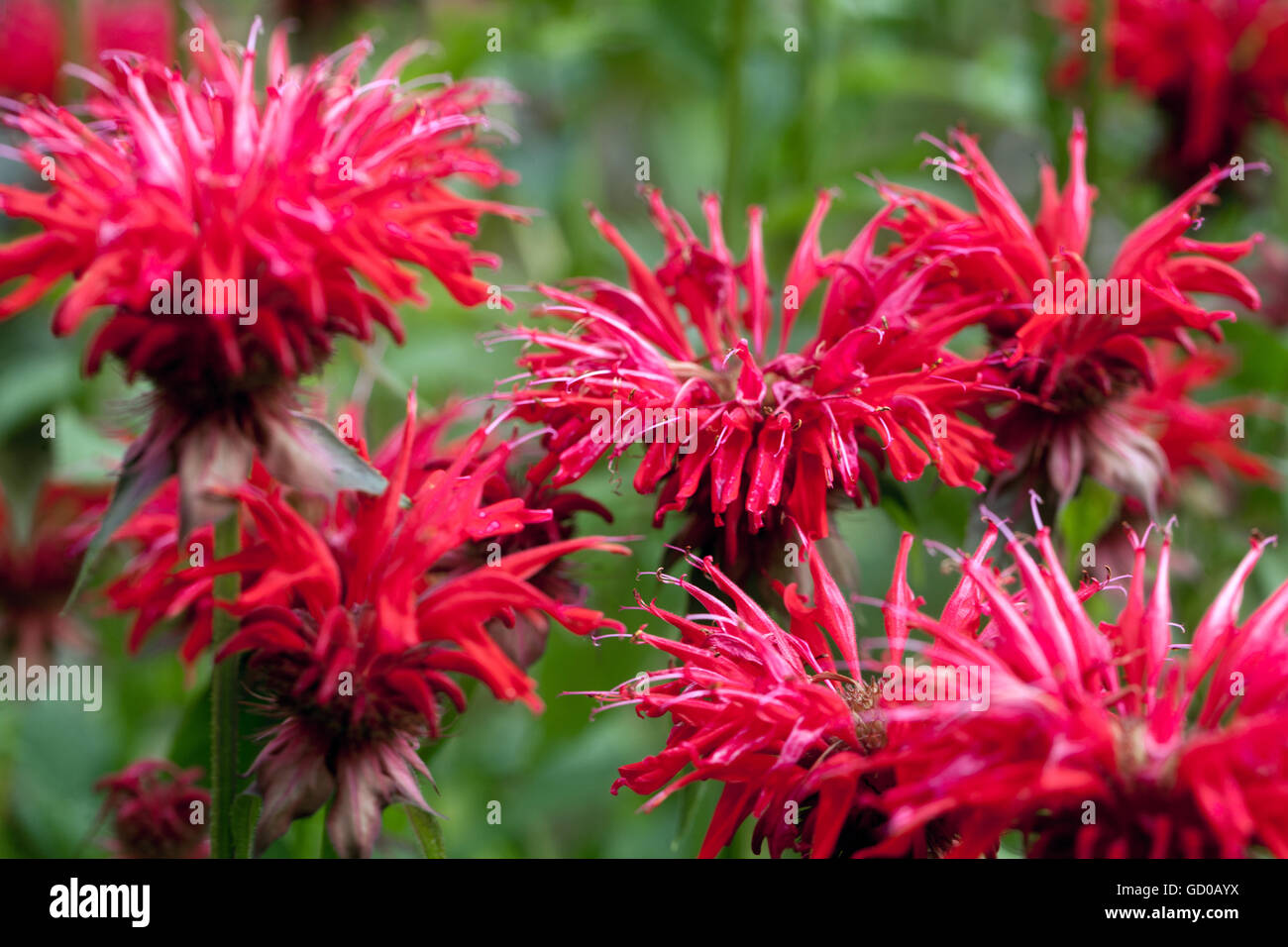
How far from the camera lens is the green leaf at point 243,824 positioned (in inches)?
35.1

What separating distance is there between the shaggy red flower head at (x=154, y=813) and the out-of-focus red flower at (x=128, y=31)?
117 cm

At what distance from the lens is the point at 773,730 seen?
804 millimetres

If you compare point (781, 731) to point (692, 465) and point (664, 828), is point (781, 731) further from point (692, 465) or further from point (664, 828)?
point (664, 828)

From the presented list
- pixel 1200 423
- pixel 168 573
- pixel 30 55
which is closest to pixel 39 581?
pixel 168 573

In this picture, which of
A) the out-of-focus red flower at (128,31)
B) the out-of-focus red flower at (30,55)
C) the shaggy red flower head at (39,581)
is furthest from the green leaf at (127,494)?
the out-of-focus red flower at (30,55)

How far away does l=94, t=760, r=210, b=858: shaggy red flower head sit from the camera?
1.20 meters

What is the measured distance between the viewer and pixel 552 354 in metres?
1.04

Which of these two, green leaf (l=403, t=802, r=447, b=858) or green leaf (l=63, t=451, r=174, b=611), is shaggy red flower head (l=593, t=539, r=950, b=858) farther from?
green leaf (l=63, t=451, r=174, b=611)

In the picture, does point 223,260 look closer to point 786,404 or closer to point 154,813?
point 786,404

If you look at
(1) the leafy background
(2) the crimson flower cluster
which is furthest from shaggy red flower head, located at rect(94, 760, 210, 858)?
(2) the crimson flower cluster

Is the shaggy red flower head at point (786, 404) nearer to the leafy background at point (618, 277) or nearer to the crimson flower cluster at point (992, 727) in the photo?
the crimson flower cluster at point (992, 727)

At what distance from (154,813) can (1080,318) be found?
0.94 meters

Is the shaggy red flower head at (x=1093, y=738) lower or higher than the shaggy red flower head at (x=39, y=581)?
lower
